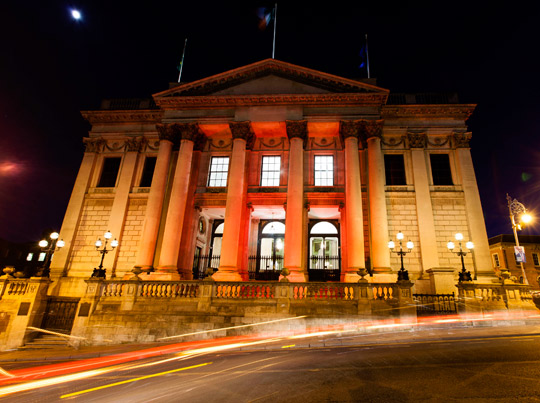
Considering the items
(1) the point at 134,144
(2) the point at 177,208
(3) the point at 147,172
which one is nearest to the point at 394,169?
(2) the point at 177,208

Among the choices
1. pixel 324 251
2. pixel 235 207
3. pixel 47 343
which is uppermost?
pixel 235 207

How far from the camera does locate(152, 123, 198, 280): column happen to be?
1827 cm

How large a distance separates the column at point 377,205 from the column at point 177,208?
1267 centimetres

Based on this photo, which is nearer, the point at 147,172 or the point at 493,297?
the point at 493,297

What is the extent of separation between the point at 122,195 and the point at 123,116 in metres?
7.38

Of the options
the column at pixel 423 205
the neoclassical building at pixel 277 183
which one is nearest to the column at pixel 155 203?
the neoclassical building at pixel 277 183

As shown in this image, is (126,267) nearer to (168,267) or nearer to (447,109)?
(168,267)

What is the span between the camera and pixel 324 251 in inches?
880

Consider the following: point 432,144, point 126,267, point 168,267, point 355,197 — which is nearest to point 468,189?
point 432,144

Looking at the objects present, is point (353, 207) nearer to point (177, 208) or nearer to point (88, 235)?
point (177, 208)

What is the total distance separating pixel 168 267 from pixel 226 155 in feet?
33.2

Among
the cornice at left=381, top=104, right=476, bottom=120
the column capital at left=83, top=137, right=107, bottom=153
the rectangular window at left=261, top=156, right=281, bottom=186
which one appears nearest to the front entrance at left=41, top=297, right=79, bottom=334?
the rectangular window at left=261, top=156, right=281, bottom=186

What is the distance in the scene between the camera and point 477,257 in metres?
19.1

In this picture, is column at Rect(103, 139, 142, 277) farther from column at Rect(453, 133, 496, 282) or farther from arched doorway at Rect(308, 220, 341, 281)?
column at Rect(453, 133, 496, 282)
